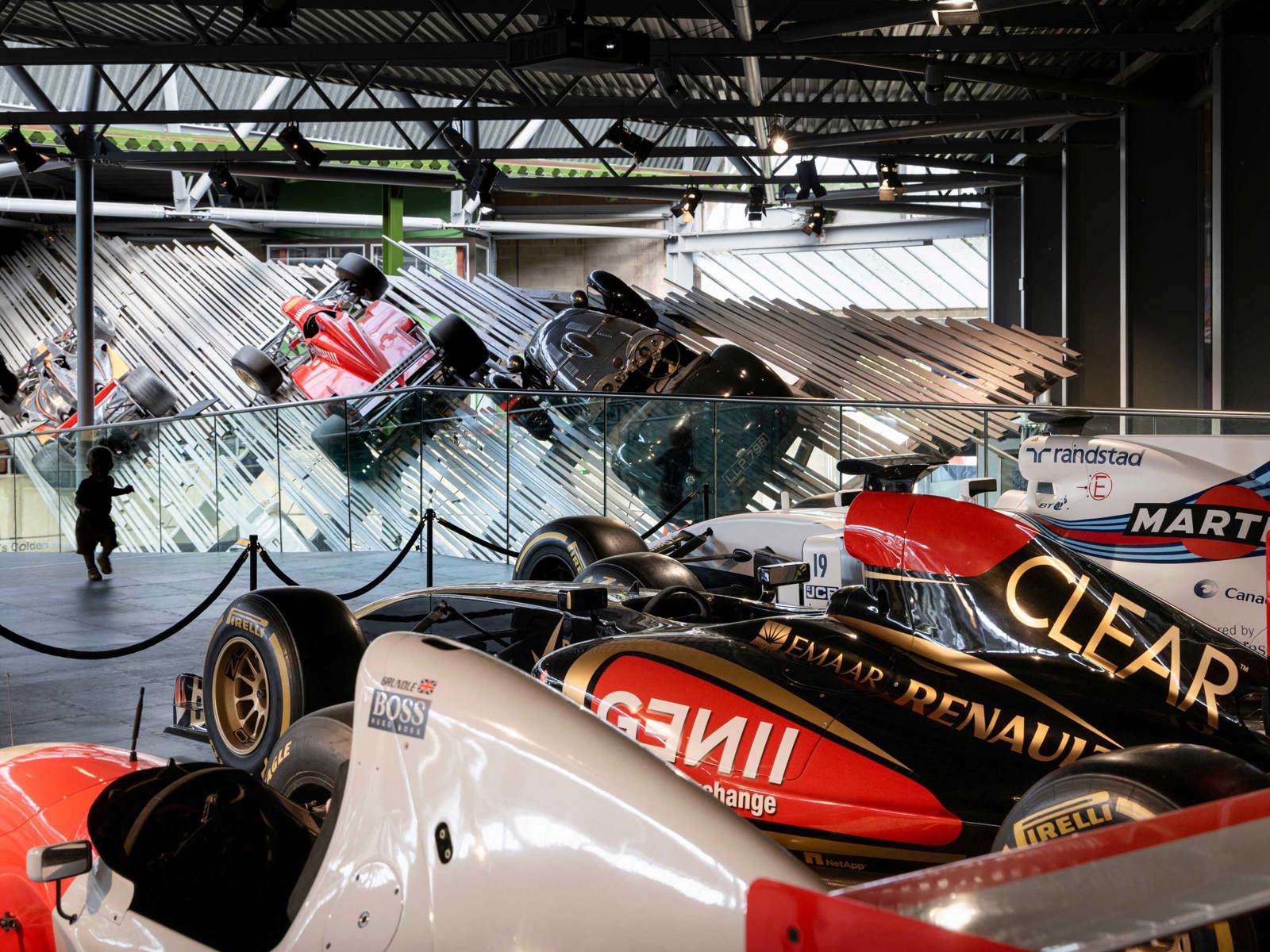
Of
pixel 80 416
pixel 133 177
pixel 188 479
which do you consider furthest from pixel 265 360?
pixel 133 177

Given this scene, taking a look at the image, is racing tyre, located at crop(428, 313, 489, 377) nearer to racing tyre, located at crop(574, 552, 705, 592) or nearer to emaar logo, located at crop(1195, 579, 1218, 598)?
racing tyre, located at crop(574, 552, 705, 592)

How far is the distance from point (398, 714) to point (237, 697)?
3.51 m

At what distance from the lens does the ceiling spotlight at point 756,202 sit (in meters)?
25.9

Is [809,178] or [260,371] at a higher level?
[809,178]

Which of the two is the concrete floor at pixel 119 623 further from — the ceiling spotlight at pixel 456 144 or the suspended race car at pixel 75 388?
the suspended race car at pixel 75 388

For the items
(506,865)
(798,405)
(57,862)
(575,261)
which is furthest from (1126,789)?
(575,261)

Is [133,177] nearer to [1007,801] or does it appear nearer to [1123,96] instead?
[1123,96]

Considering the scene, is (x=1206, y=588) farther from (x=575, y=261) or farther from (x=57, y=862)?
(x=575, y=261)

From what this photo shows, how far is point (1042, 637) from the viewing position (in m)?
4.16

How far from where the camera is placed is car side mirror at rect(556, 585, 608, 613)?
15.5 ft

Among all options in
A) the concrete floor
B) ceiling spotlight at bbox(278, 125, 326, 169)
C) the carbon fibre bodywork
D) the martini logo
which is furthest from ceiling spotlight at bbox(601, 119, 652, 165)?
the carbon fibre bodywork

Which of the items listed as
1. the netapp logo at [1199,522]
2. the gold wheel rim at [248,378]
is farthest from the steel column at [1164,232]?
the gold wheel rim at [248,378]

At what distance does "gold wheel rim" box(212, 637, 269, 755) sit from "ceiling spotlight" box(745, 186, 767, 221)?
21513 mm

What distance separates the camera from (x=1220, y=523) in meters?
6.25
